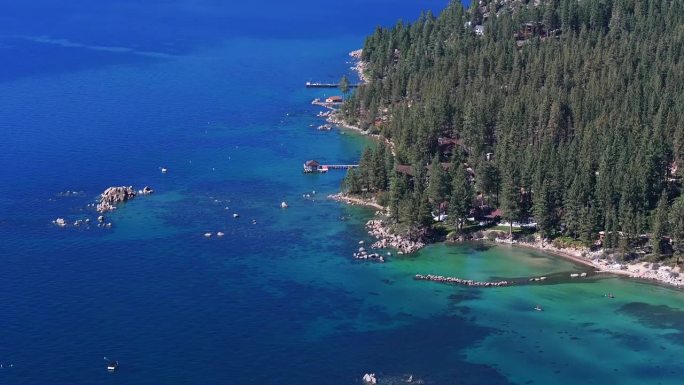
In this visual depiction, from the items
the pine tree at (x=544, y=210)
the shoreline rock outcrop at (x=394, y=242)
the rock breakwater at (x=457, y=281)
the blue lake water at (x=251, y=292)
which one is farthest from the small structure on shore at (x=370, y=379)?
the pine tree at (x=544, y=210)

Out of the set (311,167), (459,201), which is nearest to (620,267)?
(459,201)

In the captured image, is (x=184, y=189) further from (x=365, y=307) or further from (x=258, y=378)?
(x=258, y=378)

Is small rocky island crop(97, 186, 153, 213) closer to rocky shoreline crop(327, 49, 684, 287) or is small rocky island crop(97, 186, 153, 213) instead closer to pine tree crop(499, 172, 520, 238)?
rocky shoreline crop(327, 49, 684, 287)

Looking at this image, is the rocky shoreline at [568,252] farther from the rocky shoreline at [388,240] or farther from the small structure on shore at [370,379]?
the small structure on shore at [370,379]

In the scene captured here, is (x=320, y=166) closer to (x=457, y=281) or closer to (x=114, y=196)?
(x=114, y=196)

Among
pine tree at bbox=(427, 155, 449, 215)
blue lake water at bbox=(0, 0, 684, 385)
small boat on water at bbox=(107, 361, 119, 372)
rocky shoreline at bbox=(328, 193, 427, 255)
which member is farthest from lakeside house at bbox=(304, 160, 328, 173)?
small boat on water at bbox=(107, 361, 119, 372)

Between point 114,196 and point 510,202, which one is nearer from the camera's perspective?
point 510,202
